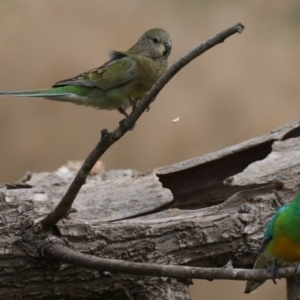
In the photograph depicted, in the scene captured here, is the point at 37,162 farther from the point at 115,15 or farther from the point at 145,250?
the point at 145,250

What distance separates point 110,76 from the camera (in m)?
2.32

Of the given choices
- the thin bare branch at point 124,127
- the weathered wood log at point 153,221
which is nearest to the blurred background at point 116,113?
the weathered wood log at point 153,221

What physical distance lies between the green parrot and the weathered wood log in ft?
0.97

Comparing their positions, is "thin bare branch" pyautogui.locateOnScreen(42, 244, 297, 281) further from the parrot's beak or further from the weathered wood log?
the parrot's beak

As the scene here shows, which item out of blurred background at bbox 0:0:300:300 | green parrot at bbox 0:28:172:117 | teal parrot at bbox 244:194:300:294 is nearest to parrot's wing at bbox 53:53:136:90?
green parrot at bbox 0:28:172:117

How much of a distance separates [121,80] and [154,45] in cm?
20

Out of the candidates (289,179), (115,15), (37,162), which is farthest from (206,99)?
(289,179)

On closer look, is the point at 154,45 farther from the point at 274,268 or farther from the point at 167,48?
the point at 274,268

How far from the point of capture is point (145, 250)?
2143mm

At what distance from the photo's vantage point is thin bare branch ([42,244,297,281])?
1.66 meters

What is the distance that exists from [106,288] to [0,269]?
32 centimetres

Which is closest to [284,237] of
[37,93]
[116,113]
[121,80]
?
[121,80]

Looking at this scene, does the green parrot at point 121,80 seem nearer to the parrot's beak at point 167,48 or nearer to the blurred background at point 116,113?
the parrot's beak at point 167,48

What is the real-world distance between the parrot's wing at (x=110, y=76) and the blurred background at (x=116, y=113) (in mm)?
1974
